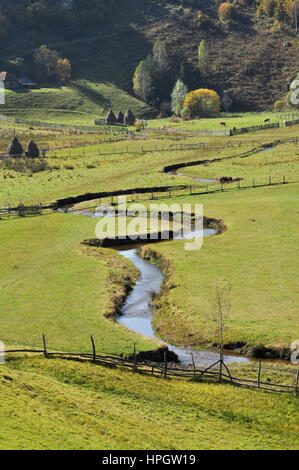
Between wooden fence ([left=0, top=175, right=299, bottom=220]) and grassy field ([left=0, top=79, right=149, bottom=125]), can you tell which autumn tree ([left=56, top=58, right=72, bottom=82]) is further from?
wooden fence ([left=0, top=175, right=299, bottom=220])

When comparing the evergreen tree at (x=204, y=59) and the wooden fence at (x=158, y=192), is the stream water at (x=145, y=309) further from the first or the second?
the evergreen tree at (x=204, y=59)

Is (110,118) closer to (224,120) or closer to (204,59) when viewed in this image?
(224,120)

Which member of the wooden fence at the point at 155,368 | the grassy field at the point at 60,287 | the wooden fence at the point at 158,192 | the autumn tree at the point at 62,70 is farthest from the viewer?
the autumn tree at the point at 62,70

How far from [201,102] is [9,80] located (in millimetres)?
59913

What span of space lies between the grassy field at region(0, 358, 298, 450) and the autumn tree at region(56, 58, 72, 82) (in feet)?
561

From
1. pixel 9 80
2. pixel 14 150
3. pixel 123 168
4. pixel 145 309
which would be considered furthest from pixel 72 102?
pixel 145 309

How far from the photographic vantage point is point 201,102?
541 ft

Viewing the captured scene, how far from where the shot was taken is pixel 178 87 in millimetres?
172000

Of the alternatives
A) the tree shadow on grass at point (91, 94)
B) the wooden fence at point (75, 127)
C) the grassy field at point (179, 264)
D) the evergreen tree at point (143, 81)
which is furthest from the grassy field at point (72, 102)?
the grassy field at point (179, 264)

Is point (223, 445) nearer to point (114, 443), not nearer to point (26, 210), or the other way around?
point (114, 443)

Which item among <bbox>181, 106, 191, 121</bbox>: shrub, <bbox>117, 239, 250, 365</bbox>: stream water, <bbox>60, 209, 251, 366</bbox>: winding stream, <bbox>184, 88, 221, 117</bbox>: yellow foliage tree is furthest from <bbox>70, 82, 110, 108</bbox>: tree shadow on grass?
<bbox>117, 239, 250, 365</bbox>: stream water

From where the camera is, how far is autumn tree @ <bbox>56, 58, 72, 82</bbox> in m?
189

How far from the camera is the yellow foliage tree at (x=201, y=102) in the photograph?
163750mm

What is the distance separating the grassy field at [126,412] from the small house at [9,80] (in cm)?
16009
